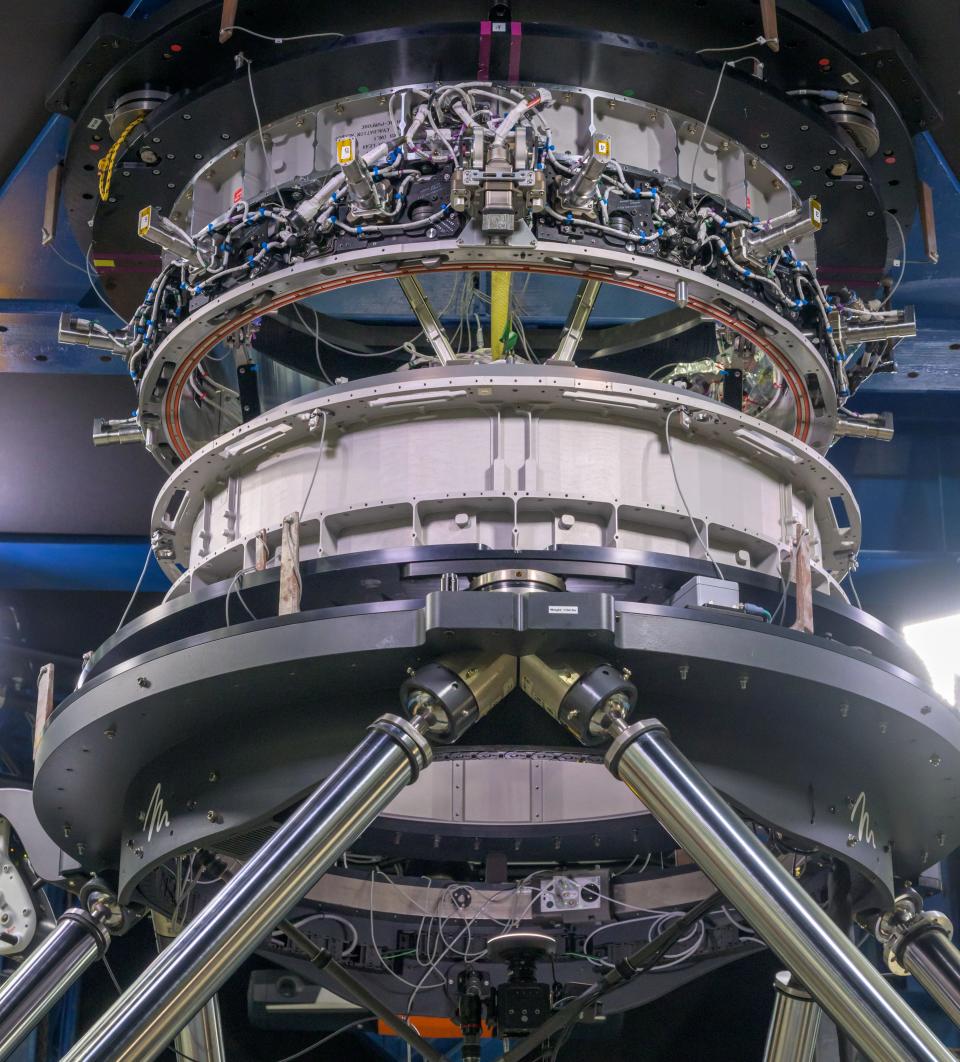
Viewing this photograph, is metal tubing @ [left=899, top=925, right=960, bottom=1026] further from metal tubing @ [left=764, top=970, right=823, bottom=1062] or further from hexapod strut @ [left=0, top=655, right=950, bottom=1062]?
hexapod strut @ [left=0, top=655, right=950, bottom=1062]

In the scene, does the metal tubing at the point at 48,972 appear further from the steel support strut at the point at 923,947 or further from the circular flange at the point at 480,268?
the steel support strut at the point at 923,947

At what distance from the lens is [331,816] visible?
5.38 m

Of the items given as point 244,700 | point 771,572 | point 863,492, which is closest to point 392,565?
point 244,700

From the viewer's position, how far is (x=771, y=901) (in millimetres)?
5207

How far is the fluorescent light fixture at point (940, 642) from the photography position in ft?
41.4

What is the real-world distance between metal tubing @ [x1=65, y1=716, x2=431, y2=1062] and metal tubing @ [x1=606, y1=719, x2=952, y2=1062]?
0.89m

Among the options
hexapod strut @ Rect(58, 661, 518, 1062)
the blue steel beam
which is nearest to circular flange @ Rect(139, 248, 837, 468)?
hexapod strut @ Rect(58, 661, 518, 1062)

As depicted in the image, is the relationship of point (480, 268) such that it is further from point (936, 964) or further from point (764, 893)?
point (936, 964)

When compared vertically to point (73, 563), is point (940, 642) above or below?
below

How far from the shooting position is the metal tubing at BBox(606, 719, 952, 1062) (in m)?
4.96

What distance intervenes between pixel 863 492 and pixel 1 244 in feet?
24.8

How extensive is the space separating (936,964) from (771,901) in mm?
2086

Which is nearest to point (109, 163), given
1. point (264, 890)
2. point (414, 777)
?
point (414, 777)

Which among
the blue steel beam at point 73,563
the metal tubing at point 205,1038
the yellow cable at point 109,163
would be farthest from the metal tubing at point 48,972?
the blue steel beam at point 73,563
